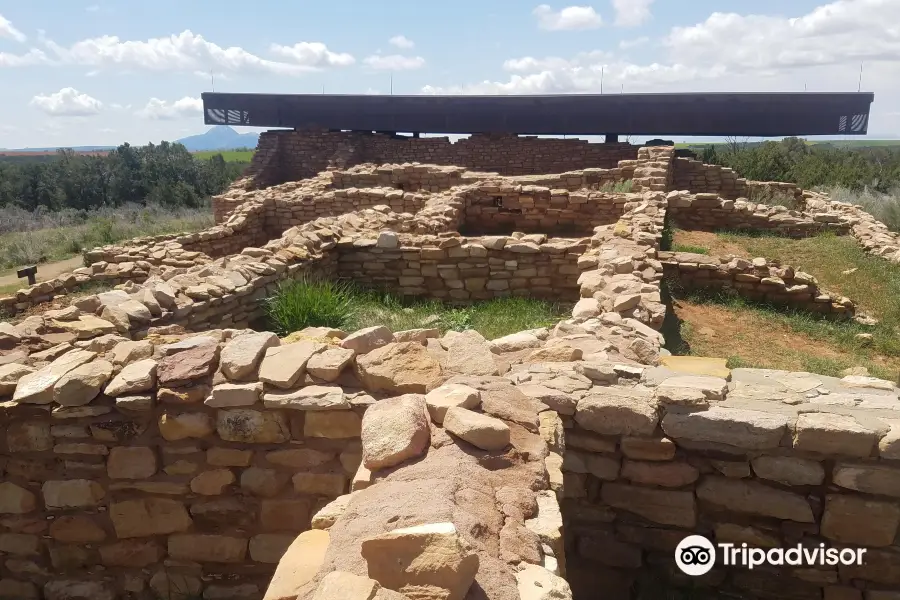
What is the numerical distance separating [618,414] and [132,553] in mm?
2810

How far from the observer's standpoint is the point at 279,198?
41.8 feet

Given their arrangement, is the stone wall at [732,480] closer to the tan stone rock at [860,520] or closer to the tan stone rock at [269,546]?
the tan stone rock at [860,520]

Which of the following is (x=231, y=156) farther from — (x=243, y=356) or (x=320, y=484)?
(x=320, y=484)

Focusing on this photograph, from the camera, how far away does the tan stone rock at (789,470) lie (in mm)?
2871

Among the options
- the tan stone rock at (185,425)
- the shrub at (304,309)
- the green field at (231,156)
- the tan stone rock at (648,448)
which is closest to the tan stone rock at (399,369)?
the tan stone rock at (185,425)

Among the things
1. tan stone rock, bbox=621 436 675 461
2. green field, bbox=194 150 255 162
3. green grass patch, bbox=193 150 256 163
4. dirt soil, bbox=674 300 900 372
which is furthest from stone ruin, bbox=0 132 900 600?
green field, bbox=194 150 255 162

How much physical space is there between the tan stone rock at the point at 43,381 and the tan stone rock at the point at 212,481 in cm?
89

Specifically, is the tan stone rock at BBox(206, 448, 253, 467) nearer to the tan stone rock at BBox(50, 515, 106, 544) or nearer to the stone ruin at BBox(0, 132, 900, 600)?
the stone ruin at BBox(0, 132, 900, 600)

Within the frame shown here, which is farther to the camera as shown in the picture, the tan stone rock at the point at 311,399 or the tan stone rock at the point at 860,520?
the tan stone rock at the point at 311,399

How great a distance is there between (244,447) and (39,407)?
1127 millimetres

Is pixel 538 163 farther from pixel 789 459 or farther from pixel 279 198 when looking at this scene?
pixel 789 459

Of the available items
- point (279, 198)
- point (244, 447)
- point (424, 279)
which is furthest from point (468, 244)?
point (279, 198)

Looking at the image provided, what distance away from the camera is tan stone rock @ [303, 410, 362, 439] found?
125 inches

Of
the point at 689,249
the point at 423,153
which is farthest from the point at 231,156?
the point at 689,249
